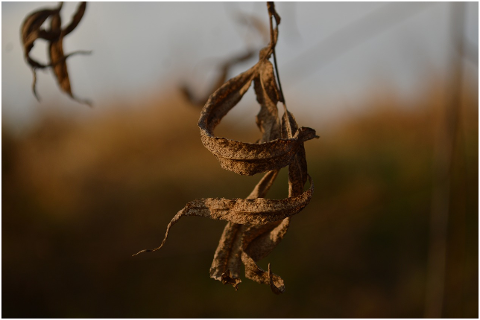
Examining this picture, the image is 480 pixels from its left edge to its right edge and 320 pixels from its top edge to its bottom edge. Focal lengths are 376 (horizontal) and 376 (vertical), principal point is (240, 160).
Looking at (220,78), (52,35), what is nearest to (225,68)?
(220,78)

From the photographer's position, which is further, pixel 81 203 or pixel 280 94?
pixel 81 203

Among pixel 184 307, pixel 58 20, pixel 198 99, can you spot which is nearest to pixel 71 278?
pixel 184 307

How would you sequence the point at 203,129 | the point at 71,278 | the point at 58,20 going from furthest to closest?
the point at 71,278
the point at 58,20
the point at 203,129

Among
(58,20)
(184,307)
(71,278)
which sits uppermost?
(58,20)

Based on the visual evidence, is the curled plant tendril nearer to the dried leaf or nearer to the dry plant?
the dry plant

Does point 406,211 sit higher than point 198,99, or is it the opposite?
point 198,99

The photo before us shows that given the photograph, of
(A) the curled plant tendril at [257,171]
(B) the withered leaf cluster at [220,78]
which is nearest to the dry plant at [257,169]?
(A) the curled plant tendril at [257,171]

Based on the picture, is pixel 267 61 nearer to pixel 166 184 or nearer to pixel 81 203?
pixel 166 184
